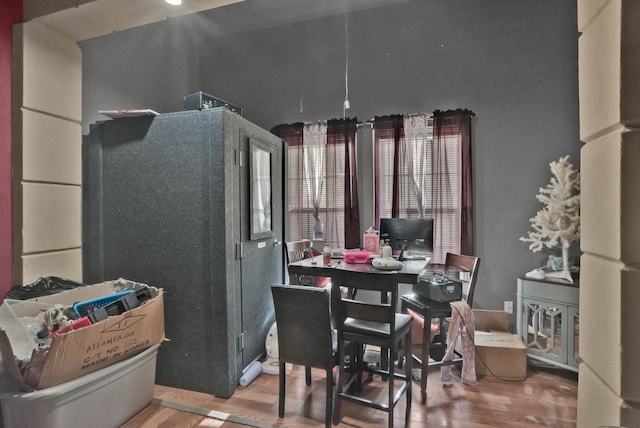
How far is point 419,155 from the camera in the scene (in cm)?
358

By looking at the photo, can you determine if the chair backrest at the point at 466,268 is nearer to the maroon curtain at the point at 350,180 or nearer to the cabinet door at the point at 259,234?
the maroon curtain at the point at 350,180

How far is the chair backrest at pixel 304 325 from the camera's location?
186cm

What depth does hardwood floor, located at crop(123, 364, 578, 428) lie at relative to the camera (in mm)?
2004

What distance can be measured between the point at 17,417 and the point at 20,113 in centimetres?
160

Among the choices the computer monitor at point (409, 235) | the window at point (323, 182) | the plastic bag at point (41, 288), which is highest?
the window at point (323, 182)

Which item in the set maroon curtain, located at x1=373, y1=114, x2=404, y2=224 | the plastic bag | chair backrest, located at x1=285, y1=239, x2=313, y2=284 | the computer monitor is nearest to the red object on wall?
the plastic bag

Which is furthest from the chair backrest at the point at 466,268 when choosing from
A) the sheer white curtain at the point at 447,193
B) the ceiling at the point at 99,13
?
the ceiling at the point at 99,13

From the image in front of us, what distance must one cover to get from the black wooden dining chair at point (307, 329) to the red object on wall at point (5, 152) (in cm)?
153

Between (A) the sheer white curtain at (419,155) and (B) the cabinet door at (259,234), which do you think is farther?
(A) the sheer white curtain at (419,155)

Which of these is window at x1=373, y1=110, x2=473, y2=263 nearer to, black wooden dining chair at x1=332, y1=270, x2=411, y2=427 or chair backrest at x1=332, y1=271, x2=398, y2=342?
black wooden dining chair at x1=332, y1=270, x2=411, y2=427

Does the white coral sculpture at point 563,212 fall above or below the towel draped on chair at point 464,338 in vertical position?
above

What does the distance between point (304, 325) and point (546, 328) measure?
7.65 feet

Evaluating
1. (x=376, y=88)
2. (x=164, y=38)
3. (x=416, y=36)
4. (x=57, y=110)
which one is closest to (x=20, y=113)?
(x=57, y=110)

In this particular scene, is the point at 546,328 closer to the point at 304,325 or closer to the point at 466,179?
the point at 466,179
